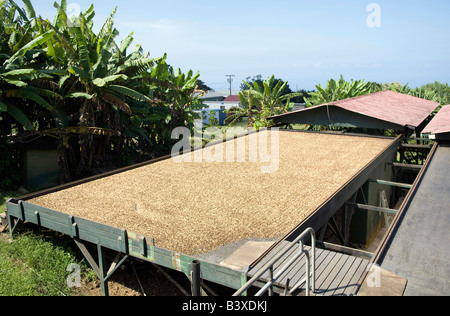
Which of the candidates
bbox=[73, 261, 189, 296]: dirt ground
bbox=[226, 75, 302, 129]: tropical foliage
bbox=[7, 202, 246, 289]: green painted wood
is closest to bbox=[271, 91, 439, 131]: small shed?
bbox=[226, 75, 302, 129]: tropical foliage

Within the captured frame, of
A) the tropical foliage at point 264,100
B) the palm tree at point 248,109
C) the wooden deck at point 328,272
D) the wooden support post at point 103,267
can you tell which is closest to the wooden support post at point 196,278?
the wooden deck at point 328,272

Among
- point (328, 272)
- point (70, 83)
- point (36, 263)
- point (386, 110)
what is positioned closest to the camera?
point (328, 272)

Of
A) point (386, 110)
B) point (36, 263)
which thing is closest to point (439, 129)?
point (386, 110)

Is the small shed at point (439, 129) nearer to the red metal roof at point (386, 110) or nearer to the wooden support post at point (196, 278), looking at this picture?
the red metal roof at point (386, 110)

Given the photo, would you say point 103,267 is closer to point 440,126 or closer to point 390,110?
point 440,126

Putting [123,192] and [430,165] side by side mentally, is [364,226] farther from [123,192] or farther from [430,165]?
[123,192]

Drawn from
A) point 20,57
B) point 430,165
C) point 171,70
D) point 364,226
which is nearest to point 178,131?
point 171,70

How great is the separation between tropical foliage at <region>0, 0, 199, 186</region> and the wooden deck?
7000 mm

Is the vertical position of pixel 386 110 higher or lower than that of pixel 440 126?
higher

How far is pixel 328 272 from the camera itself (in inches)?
160

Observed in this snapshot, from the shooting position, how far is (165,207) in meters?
5.83

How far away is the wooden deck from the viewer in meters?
3.75

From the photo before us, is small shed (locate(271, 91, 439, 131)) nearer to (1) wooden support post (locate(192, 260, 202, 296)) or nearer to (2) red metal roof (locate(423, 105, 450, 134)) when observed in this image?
(2) red metal roof (locate(423, 105, 450, 134))

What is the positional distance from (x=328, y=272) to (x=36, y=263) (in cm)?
456
